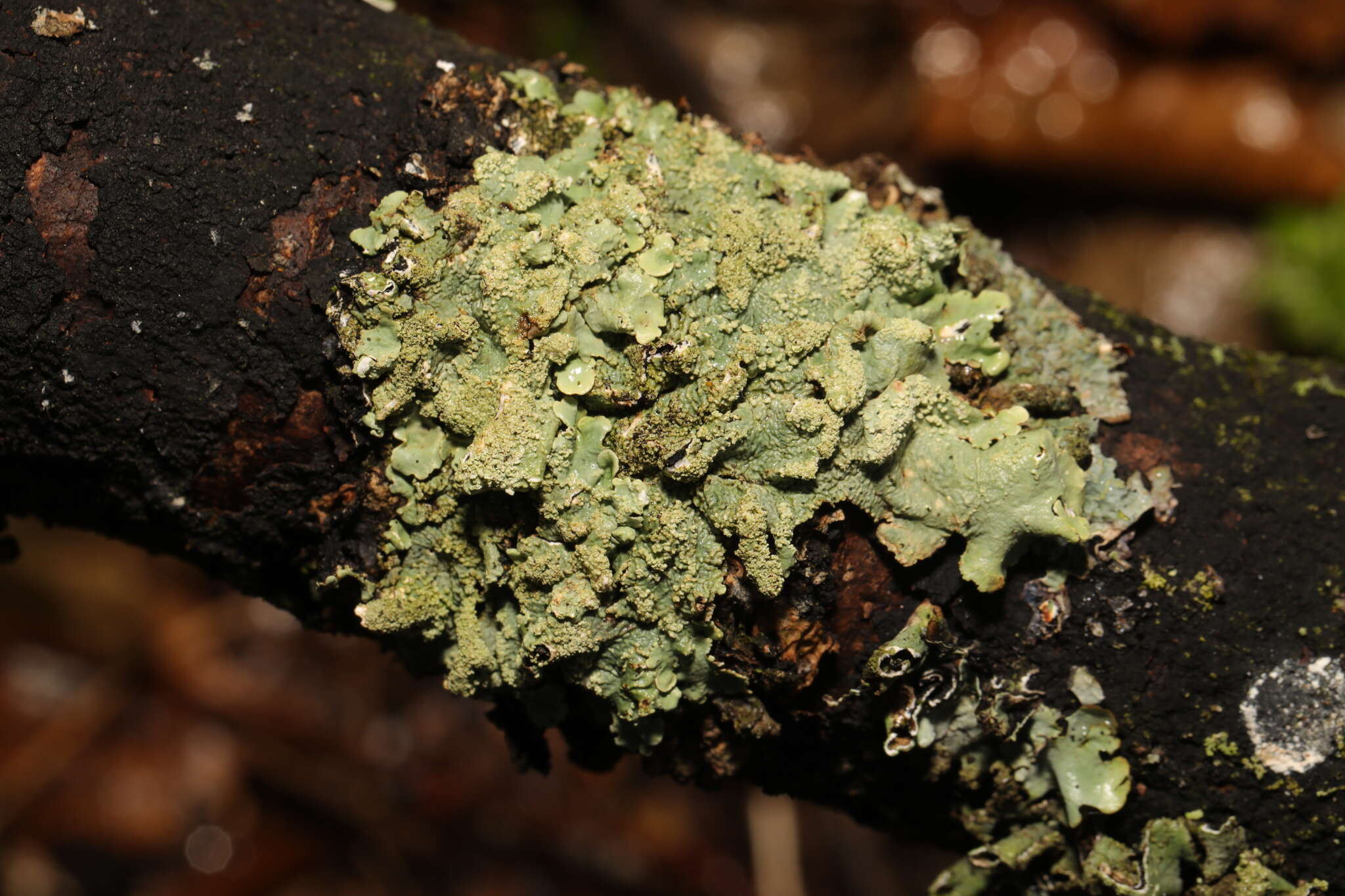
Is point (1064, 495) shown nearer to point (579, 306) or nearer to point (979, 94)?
point (579, 306)

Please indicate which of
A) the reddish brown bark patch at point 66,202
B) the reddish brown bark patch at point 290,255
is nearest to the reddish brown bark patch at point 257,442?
the reddish brown bark patch at point 290,255

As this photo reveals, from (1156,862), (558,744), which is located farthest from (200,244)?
(558,744)

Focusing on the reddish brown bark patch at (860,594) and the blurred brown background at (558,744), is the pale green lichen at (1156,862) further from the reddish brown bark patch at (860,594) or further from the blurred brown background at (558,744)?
the blurred brown background at (558,744)

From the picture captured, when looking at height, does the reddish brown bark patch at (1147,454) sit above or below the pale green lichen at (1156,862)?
above

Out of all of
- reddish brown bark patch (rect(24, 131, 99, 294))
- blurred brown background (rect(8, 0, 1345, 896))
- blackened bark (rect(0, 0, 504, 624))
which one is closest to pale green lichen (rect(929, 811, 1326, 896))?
blackened bark (rect(0, 0, 504, 624))

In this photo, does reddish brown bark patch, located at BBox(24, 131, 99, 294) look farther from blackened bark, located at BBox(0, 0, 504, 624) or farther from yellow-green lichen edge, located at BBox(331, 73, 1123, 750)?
yellow-green lichen edge, located at BBox(331, 73, 1123, 750)

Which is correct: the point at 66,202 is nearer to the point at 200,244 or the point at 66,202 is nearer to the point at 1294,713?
the point at 200,244

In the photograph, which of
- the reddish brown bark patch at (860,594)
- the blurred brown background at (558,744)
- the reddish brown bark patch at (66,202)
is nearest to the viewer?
the reddish brown bark patch at (66,202)
